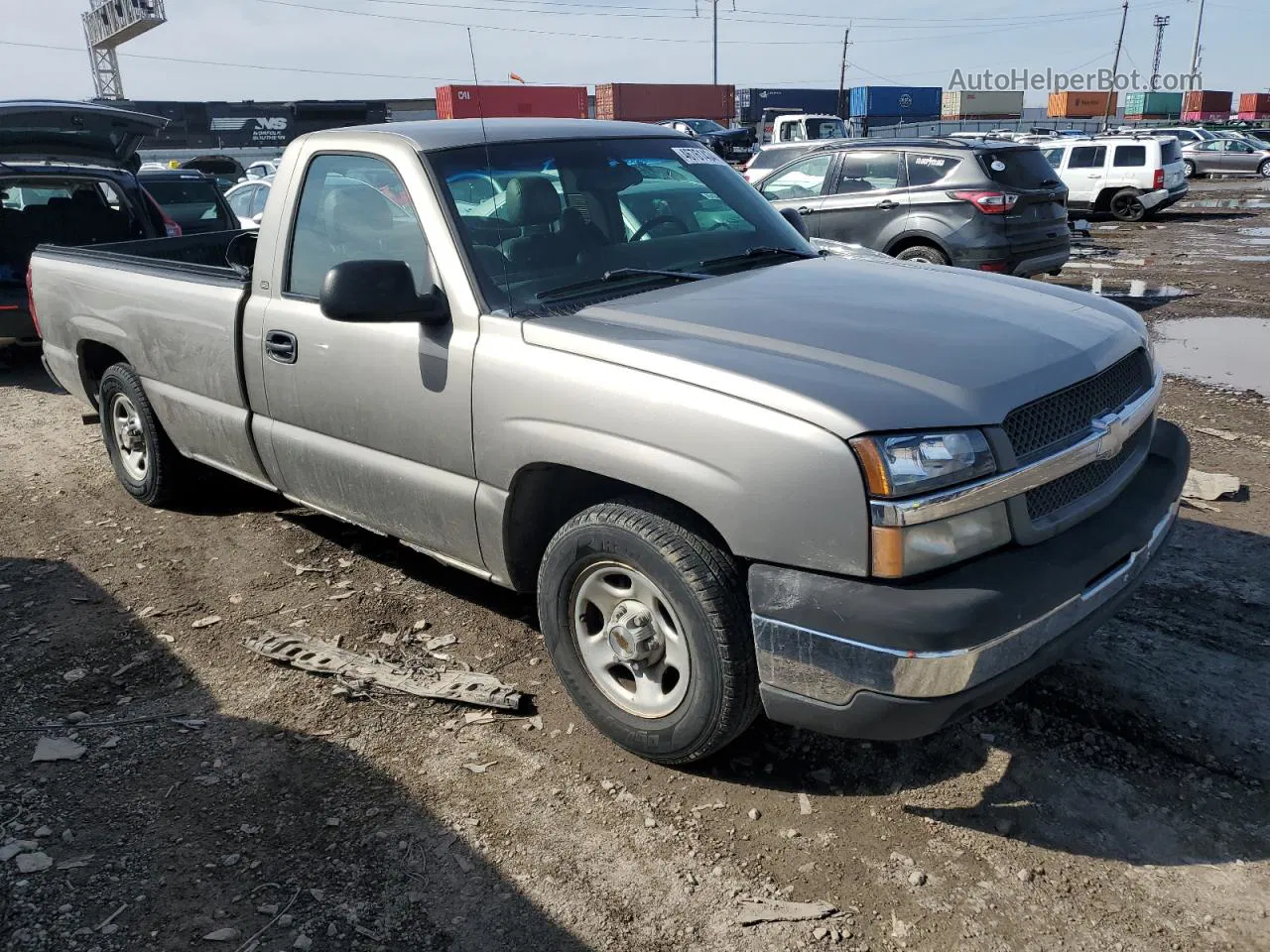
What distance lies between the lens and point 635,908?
263 cm

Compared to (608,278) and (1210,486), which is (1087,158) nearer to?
(1210,486)

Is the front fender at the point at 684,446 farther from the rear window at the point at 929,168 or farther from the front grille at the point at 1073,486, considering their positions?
the rear window at the point at 929,168

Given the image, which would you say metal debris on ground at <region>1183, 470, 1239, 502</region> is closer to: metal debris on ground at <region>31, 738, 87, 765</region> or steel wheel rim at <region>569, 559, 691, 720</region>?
steel wheel rim at <region>569, 559, 691, 720</region>

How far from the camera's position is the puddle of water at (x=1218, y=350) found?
7875 millimetres

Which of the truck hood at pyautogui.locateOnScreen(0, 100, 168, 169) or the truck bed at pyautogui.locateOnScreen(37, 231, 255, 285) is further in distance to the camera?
the truck hood at pyautogui.locateOnScreen(0, 100, 168, 169)

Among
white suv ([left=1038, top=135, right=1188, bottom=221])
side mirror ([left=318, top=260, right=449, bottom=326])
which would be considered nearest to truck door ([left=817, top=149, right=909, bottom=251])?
side mirror ([left=318, top=260, right=449, bottom=326])

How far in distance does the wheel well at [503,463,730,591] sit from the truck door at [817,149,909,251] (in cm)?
815

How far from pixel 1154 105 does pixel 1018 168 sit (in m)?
70.6

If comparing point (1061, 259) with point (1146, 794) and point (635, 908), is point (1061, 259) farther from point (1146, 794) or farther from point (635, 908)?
point (635, 908)

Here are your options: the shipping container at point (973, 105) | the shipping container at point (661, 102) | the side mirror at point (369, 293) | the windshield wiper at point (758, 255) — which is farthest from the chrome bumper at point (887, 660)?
the shipping container at point (973, 105)

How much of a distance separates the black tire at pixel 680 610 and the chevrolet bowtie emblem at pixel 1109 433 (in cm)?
108

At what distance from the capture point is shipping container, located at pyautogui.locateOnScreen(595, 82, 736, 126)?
5422 cm

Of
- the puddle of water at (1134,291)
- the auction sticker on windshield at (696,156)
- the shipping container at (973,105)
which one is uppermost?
the shipping container at (973,105)

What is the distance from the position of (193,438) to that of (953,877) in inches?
151
